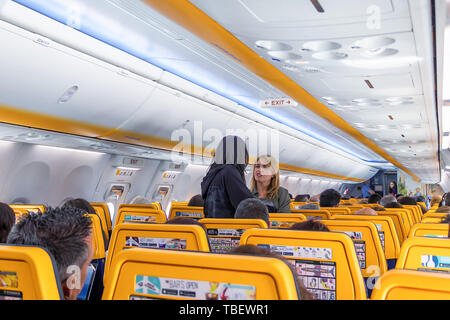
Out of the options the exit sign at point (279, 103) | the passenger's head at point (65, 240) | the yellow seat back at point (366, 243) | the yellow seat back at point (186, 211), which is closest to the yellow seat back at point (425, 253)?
the yellow seat back at point (366, 243)

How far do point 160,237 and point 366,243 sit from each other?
1.53 m

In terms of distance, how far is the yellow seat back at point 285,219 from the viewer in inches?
162

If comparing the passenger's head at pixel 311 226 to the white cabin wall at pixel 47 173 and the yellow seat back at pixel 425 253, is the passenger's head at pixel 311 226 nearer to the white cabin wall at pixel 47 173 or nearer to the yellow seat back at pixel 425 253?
the yellow seat back at pixel 425 253

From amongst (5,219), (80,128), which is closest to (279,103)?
(80,128)

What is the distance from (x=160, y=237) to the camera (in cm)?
247

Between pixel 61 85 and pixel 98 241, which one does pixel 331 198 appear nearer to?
pixel 61 85

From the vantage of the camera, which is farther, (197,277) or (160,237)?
(160,237)

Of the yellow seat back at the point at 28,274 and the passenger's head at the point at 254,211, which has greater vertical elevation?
the passenger's head at the point at 254,211

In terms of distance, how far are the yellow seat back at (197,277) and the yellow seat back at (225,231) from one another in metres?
1.71

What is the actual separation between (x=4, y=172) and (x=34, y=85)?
2447mm

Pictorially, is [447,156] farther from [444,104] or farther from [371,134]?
[444,104]

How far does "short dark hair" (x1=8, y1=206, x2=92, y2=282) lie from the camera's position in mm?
1755

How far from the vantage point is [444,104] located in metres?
8.72
